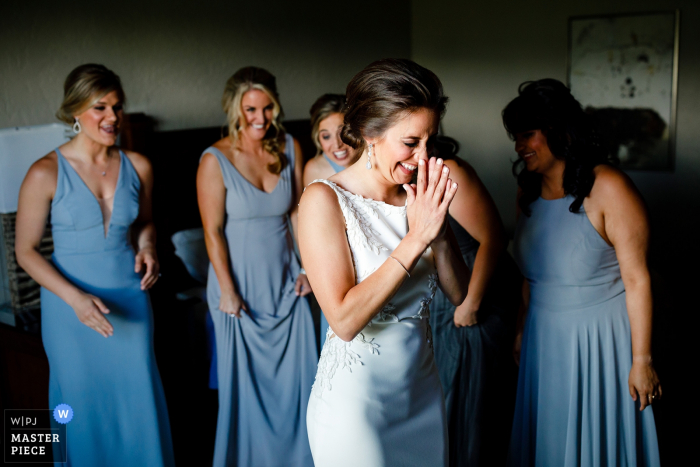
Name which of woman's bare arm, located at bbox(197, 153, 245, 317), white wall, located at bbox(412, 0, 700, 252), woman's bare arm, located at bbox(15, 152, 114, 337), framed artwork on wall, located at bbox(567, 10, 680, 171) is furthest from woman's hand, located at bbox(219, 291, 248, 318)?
white wall, located at bbox(412, 0, 700, 252)

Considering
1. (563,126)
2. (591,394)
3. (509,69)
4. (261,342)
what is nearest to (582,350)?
(591,394)

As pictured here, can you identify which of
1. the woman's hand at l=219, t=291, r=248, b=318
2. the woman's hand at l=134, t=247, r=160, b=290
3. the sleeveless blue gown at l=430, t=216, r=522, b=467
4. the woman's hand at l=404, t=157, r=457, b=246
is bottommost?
the sleeveless blue gown at l=430, t=216, r=522, b=467

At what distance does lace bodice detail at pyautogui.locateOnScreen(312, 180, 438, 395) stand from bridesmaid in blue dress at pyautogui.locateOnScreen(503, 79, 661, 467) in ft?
2.18

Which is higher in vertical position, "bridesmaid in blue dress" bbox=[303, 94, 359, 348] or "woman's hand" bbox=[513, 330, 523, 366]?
"bridesmaid in blue dress" bbox=[303, 94, 359, 348]

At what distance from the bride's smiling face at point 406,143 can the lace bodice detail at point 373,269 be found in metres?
0.11

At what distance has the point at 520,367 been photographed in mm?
2197

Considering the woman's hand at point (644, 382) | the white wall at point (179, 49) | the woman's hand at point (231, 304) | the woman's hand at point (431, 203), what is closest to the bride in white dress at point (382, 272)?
the woman's hand at point (431, 203)

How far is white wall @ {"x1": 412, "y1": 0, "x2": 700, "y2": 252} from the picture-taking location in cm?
485

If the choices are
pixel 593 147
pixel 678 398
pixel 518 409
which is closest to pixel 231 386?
pixel 518 409

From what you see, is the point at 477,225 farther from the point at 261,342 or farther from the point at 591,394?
the point at 261,342

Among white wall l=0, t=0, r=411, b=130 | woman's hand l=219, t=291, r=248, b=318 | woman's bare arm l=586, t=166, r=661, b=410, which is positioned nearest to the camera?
woman's bare arm l=586, t=166, r=661, b=410

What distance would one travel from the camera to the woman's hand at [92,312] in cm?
210

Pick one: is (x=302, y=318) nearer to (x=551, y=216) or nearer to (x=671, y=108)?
(x=551, y=216)

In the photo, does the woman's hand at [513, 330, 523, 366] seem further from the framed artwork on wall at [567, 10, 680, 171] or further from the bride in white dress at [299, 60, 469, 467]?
the framed artwork on wall at [567, 10, 680, 171]
